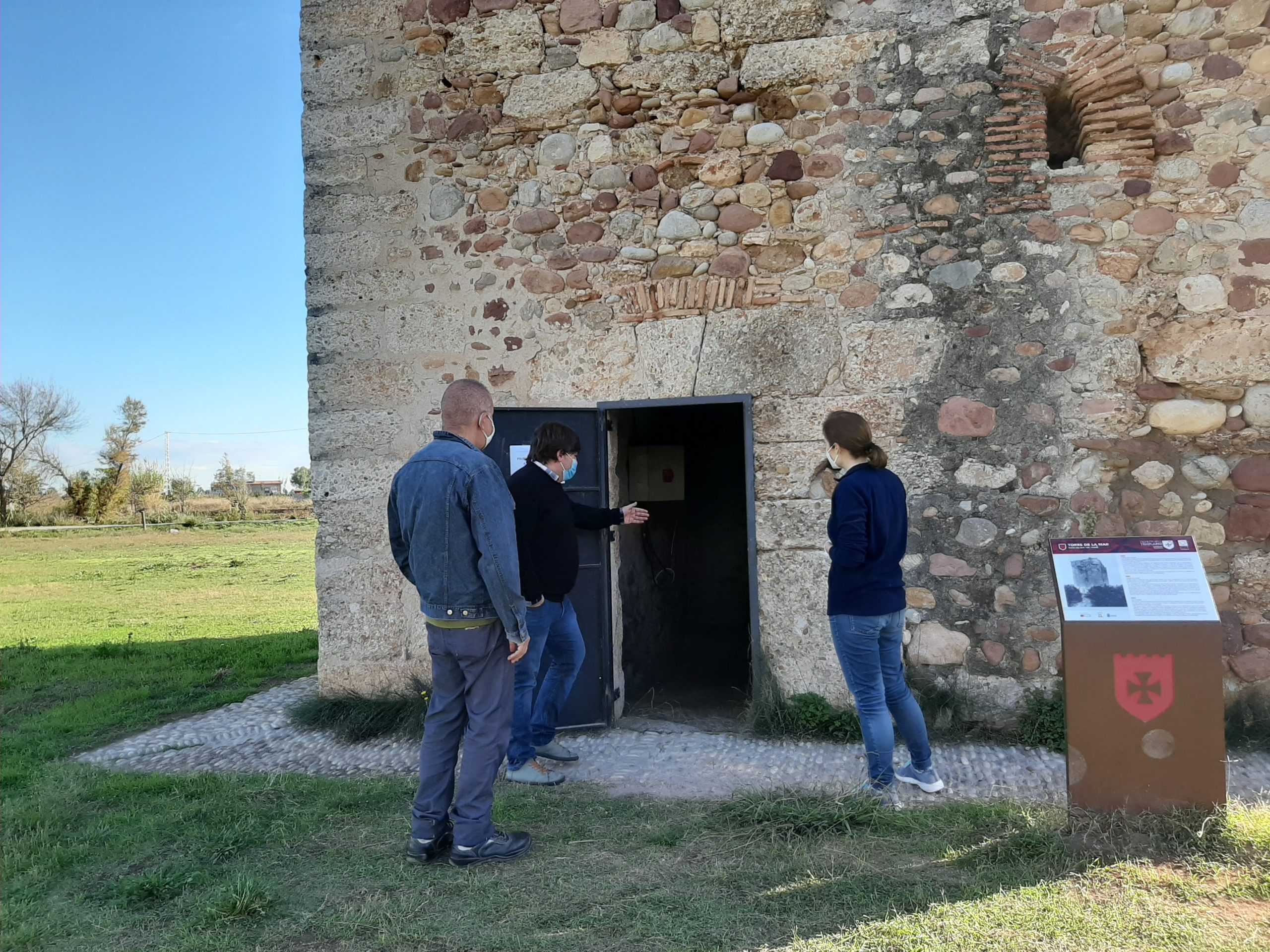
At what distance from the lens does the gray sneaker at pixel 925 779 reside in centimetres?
370

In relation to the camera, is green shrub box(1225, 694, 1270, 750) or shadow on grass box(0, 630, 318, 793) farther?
shadow on grass box(0, 630, 318, 793)

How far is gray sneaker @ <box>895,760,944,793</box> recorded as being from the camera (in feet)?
12.1

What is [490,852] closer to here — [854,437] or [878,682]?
[878,682]

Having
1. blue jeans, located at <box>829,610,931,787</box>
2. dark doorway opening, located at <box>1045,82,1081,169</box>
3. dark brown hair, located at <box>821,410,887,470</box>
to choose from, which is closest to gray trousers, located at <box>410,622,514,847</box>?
blue jeans, located at <box>829,610,931,787</box>

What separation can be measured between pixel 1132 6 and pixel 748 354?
8.74 feet

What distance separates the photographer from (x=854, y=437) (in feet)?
11.6

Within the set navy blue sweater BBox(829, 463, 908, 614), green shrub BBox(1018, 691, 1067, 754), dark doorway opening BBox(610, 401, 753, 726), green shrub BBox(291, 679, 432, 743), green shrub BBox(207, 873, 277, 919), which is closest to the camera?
green shrub BBox(207, 873, 277, 919)

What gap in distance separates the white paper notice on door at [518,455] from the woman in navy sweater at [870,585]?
6.74 feet

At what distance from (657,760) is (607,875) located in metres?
1.43

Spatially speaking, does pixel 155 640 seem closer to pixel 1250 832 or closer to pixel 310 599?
pixel 310 599

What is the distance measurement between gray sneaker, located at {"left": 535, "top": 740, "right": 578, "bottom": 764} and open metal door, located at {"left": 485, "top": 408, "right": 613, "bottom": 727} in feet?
1.78

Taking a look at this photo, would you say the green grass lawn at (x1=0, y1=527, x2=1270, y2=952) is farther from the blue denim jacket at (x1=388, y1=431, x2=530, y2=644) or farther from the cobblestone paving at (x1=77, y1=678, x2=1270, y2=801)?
the blue denim jacket at (x1=388, y1=431, x2=530, y2=644)

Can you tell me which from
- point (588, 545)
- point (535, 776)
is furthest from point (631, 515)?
point (535, 776)

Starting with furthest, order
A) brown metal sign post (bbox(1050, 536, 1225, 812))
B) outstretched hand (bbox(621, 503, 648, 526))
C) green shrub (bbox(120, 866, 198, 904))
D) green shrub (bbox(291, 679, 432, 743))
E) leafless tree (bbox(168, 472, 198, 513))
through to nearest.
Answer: leafless tree (bbox(168, 472, 198, 513)) → green shrub (bbox(291, 679, 432, 743)) → outstretched hand (bbox(621, 503, 648, 526)) → brown metal sign post (bbox(1050, 536, 1225, 812)) → green shrub (bbox(120, 866, 198, 904))
